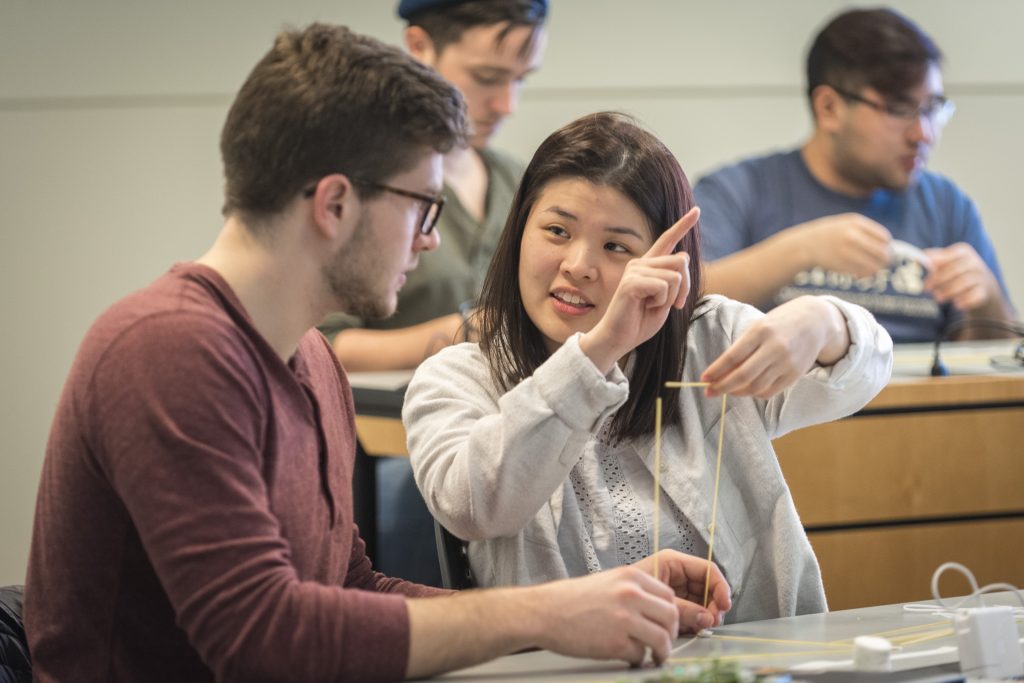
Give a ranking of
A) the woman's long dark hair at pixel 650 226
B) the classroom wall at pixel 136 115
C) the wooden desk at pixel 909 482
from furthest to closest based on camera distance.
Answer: the classroom wall at pixel 136 115 → the wooden desk at pixel 909 482 → the woman's long dark hair at pixel 650 226

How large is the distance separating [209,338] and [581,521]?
0.57 metres

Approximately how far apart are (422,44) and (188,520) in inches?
84.5

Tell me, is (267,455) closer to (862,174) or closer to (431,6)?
(431,6)

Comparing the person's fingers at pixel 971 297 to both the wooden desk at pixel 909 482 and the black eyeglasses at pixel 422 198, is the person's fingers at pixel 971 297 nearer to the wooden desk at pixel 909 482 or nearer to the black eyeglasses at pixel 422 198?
the wooden desk at pixel 909 482

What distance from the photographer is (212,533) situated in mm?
1017

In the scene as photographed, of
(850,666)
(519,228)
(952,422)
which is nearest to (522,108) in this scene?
(952,422)

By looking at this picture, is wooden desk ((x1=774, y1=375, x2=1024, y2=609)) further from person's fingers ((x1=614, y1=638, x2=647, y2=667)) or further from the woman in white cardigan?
person's fingers ((x1=614, y1=638, x2=647, y2=667))

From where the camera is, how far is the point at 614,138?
1.54 metres

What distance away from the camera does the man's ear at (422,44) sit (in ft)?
9.70

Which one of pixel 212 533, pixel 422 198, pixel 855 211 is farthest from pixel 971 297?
pixel 212 533

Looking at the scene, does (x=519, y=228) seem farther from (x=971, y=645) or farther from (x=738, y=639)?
(x=971, y=645)

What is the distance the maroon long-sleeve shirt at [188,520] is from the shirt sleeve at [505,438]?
0.69ft

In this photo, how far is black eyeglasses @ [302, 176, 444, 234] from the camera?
1.17 m

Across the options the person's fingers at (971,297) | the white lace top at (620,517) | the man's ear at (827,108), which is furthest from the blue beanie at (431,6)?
the white lace top at (620,517)
